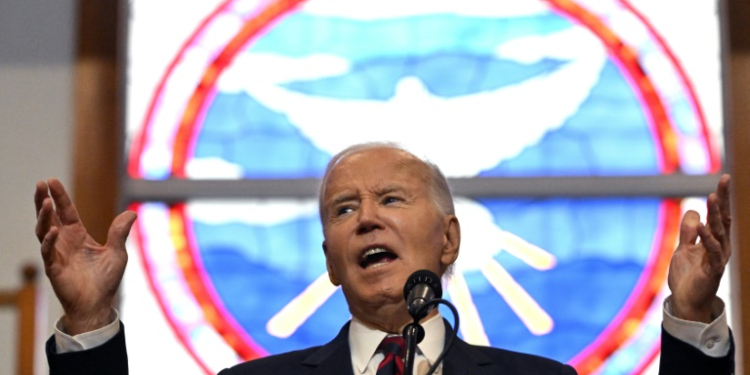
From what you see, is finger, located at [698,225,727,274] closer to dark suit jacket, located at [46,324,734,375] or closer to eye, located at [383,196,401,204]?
dark suit jacket, located at [46,324,734,375]

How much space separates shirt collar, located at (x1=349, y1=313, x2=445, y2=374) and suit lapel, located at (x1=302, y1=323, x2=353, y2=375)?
0.07ft

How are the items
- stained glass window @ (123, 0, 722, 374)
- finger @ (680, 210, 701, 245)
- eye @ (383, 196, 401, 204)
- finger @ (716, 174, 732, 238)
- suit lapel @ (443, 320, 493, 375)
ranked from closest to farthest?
1. finger @ (716, 174, 732, 238)
2. finger @ (680, 210, 701, 245)
3. suit lapel @ (443, 320, 493, 375)
4. eye @ (383, 196, 401, 204)
5. stained glass window @ (123, 0, 722, 374)

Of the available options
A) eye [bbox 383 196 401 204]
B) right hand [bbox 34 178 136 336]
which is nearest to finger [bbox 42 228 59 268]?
right hand [bbox 34 178 136 336]

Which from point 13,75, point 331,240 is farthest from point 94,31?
point 331,240

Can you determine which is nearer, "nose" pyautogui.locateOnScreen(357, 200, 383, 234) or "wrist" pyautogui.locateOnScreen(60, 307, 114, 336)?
"wrist" pyautogui.locateOnScreen(60, 307, 114, 336)

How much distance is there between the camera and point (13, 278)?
4129 mm

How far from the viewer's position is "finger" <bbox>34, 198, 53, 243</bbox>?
2469mm

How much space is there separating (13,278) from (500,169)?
5.65ft

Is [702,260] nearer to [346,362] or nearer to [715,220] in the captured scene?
[715,220]

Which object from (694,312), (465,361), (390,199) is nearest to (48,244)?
(390,199)

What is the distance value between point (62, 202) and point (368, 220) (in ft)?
2.33

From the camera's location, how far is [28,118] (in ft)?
14.2

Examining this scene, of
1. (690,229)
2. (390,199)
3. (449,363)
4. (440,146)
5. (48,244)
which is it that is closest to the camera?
(48,244)

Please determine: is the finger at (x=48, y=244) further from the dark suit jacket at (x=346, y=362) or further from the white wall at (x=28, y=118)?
the white wall at (x=28, y=118)
